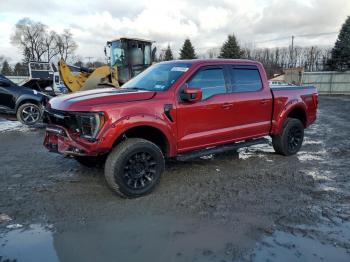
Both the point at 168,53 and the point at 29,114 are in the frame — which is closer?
the point at 29,114

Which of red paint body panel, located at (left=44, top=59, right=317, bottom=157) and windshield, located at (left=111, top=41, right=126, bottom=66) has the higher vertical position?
windshield, located at (left=111, top=41, right=126, bottom=66)

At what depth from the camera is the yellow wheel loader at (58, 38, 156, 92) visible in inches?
544

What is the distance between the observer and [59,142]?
194 inches

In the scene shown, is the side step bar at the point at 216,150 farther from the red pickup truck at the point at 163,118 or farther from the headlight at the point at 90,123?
the headlight at the point at 90,123

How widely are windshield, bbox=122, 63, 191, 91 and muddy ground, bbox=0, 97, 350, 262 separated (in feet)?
5.06

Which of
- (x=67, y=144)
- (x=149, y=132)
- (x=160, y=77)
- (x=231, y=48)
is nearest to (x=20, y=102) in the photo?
(x=160, y=77)

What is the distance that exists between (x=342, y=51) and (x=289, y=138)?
35.7m

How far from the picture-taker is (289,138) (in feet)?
23.6

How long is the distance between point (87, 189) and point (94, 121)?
4.18ft

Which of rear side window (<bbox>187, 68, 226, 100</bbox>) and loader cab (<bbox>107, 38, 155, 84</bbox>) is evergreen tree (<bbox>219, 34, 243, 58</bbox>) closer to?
loader cab (<bbox>107, 38, 155, 84</bbox>)

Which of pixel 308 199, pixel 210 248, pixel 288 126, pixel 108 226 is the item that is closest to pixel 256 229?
pixel 210 248

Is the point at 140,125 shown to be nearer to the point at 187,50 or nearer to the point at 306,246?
the point at 306,246

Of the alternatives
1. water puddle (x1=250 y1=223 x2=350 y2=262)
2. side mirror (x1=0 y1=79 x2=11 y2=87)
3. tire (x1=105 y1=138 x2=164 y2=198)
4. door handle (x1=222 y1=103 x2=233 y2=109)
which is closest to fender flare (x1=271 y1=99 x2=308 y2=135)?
door handle (x1=222 y1=103 x2=233 y2=109)

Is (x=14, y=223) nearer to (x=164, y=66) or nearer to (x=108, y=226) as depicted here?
(x=108, y=226)
